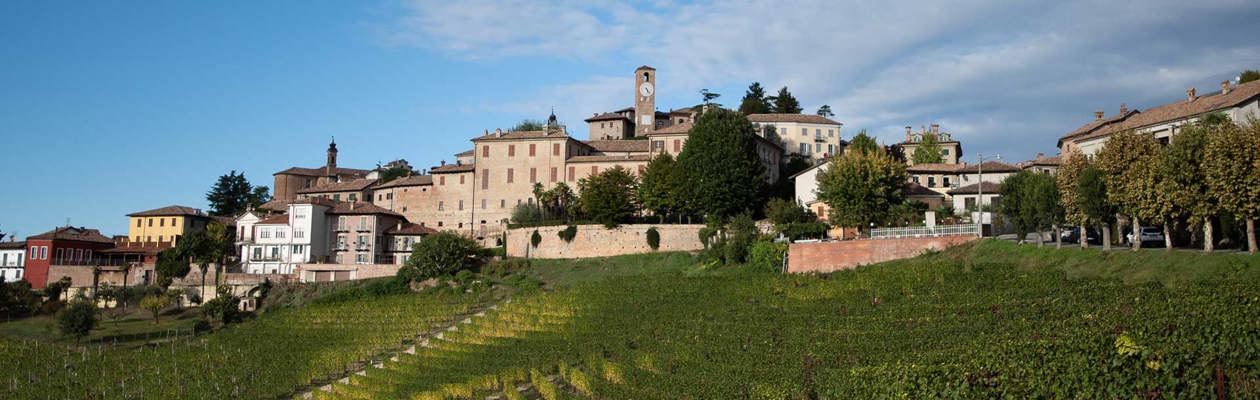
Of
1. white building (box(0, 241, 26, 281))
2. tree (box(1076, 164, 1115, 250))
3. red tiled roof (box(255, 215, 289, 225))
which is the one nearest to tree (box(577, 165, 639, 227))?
red tiled roof (box(255, 215, 289, 225))

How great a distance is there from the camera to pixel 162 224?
8938cm

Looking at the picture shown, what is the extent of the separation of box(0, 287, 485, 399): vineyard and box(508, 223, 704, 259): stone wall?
33.5 ft

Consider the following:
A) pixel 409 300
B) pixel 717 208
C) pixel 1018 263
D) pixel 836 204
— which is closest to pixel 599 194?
pixel 717 208

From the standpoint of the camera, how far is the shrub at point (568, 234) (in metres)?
69.4

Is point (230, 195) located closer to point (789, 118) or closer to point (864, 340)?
point (789, 118)

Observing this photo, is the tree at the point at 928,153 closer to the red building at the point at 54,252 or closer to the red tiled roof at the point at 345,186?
the red tiled roof at the point at 345,186

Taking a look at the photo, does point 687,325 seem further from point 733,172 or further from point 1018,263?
point 733,172

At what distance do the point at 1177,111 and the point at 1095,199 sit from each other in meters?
18.3

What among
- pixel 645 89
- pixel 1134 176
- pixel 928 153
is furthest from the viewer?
pixel 645 89

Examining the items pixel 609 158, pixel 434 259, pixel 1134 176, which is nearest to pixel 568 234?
pixel 434 259

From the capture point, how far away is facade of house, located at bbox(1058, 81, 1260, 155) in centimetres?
4866

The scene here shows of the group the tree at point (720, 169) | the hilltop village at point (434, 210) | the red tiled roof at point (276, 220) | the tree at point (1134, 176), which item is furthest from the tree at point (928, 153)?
the red tiled roof at point (276, 220)

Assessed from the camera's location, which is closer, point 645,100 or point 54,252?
point 54,252

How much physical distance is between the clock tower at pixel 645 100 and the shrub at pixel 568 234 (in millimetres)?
33321
